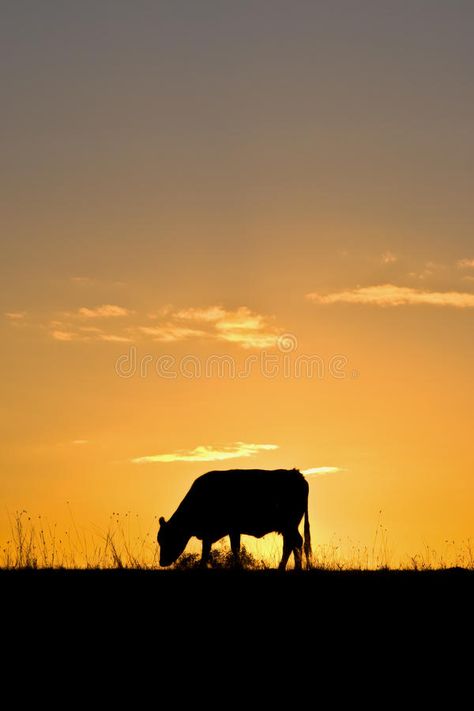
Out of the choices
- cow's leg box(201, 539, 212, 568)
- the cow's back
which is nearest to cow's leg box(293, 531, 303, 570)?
the cow's back

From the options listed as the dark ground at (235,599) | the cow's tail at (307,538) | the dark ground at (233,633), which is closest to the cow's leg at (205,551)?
the cow's tail at (307,538)

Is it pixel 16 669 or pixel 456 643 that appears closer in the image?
pixel 16 669

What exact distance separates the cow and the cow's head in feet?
0.10

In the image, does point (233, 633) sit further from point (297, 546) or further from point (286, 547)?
point (297, 546)

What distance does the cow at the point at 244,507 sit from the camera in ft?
84.8

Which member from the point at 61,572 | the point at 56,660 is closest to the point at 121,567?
the point at 61,572

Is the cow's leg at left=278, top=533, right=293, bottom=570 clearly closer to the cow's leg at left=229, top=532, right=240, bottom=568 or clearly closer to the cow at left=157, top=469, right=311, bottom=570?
the cow at left=157, top=469, right=311, bottom=570

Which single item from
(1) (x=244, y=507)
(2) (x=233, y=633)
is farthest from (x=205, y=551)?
(2) (x=233, y=633)

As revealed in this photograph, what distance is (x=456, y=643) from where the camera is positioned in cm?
1235

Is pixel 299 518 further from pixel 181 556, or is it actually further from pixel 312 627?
pixel 312 627

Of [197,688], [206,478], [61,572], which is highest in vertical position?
[206,478]

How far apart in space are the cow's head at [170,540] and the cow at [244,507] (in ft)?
0.10

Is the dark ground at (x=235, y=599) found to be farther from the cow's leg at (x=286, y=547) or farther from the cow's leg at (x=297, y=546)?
the cow's leg at (x=297, y=546)

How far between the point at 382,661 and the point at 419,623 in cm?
175
